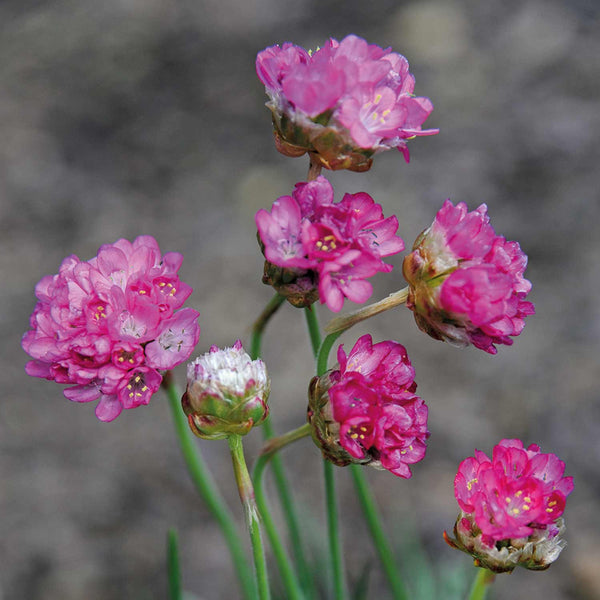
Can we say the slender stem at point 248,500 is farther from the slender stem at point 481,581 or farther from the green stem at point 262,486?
the slender stem at point 481,581

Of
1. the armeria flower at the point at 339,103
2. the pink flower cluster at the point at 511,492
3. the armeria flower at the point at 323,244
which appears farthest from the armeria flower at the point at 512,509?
the armeria flower at the point at 339,103

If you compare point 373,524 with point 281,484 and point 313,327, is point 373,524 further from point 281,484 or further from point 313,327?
point 313,327

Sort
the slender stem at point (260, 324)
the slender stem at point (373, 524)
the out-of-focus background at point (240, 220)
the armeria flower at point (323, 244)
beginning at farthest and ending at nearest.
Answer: the out-of-focus background at point (240, 220) → the slender stem at point (373, 524) → the slender stem at point (260, 324) → the armeria flower at point (323, 244)

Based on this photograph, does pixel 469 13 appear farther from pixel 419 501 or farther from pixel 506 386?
pixel 419 501

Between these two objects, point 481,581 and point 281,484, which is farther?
point 281,484

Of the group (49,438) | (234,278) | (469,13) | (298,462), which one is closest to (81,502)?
(49,438)

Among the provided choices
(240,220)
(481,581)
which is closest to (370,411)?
(481,581)
